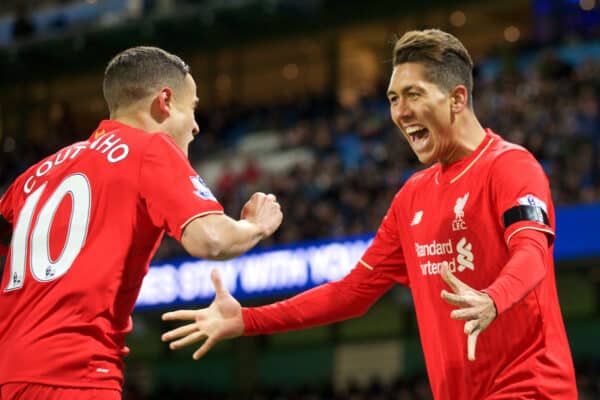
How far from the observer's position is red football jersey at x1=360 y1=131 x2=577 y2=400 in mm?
4277

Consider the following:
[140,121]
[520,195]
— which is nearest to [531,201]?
[520,195]

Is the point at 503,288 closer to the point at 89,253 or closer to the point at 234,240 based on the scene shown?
the point at 234,240

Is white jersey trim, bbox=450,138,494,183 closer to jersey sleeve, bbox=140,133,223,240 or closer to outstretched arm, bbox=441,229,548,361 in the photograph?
outstretched arm, bbox=441,229,548,361

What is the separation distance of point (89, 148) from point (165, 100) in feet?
1.36

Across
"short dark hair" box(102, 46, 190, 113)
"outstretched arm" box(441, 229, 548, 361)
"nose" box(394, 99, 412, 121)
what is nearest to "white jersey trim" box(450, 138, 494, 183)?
"nose" box(394, 99, 412, 121)

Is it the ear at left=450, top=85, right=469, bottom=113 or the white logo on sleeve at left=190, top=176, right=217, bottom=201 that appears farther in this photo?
the ear at left=450, top=85, right=469, bottom=113

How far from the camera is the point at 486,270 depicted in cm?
446

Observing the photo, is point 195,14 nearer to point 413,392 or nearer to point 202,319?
point 413,392

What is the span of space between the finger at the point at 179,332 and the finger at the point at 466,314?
125 centimetres

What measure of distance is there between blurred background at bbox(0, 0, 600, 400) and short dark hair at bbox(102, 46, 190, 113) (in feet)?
18.9

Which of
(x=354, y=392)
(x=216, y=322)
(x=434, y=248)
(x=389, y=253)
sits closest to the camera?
(x=434, y=248)

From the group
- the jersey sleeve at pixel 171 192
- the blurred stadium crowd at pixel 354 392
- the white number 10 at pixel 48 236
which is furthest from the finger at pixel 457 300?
the blurred stadium crowd at pixel 354 392

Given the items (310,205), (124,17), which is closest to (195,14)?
(124,17)

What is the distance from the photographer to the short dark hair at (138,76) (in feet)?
14.6
